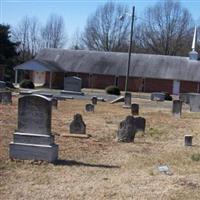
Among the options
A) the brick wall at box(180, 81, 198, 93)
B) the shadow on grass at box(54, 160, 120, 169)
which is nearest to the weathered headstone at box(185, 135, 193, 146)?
the shadow on grass at box(54, 160, 120, 169)

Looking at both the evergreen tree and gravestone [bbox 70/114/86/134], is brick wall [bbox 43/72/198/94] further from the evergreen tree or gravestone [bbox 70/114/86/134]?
gravestone [bbox 70/114/86/134]

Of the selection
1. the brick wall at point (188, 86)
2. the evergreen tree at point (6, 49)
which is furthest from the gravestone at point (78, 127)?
the evergreen tree at point (6, 49)

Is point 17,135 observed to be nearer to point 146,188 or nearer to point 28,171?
point 28,171

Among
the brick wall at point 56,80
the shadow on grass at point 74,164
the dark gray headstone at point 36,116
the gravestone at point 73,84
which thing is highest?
the dark gray headstone at point 36,116

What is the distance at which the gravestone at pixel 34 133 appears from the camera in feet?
36.9

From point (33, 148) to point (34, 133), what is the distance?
1.27 ft

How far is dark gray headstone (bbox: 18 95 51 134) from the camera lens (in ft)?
37.8

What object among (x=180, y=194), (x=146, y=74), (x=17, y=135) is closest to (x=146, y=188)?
(x=180, y=194)

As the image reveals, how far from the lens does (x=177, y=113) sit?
2727 cm

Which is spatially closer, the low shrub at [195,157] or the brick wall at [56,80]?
the low shrub at [195,157]

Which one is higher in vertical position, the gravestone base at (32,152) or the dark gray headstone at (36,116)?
the dark gray headstone at (36,116)

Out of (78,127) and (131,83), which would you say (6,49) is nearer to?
(131,83)

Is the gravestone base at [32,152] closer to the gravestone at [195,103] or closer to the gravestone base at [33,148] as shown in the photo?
the gravestone base at [33,148]

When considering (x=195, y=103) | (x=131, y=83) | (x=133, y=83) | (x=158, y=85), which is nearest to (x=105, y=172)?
(x=195, y=103)
